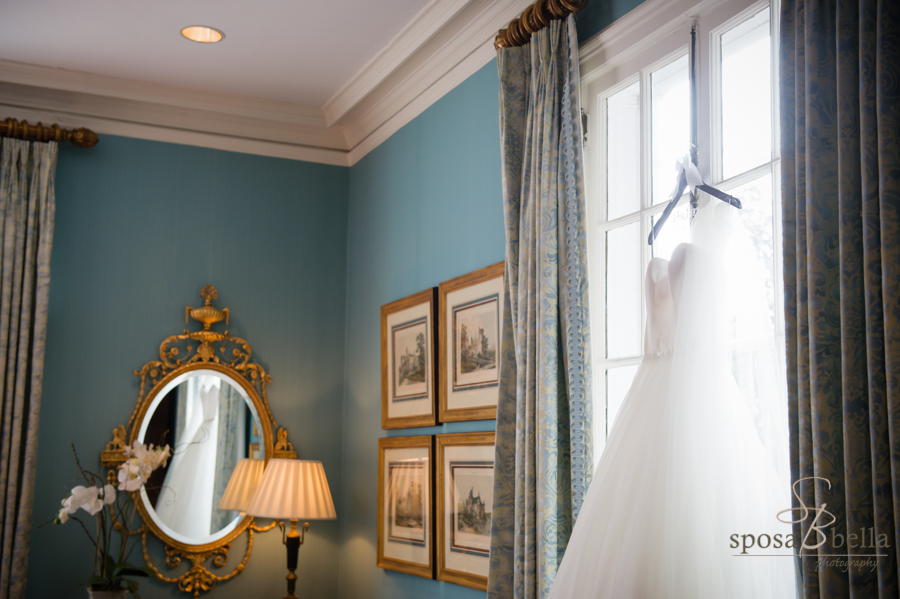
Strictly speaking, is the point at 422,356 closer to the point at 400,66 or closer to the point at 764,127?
the point at 400,66

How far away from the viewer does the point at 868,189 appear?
128 centimetres

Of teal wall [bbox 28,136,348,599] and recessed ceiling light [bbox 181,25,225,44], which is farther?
teal wall [bbox 28,136,348,599]

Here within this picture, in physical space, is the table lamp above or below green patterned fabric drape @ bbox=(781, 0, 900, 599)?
below

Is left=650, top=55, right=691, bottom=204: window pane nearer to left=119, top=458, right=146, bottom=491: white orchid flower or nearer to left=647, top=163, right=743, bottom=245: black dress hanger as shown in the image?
left=647, top=163, right=743, bottom=245: black dress hanger

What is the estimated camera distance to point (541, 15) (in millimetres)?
2262

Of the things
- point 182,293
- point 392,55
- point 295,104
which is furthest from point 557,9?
point 182,293

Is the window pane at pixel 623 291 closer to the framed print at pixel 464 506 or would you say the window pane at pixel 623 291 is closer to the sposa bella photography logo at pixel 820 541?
the framed print at pixel 464 506

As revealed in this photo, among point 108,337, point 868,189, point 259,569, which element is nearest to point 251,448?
point 259,569

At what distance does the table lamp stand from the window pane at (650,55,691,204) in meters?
1.83

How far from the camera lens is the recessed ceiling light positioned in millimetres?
2938

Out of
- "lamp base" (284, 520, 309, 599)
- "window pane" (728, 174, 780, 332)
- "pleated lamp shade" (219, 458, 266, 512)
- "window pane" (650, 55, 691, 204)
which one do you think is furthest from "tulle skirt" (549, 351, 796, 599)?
"pleated lamp shade" (219, 458, 266, 512)

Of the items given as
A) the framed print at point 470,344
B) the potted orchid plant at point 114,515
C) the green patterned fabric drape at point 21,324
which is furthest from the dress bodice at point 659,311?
the green patterned fabric drape at point 21,324

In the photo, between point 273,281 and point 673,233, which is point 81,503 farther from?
point 673,233

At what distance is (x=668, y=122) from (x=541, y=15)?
510mm
